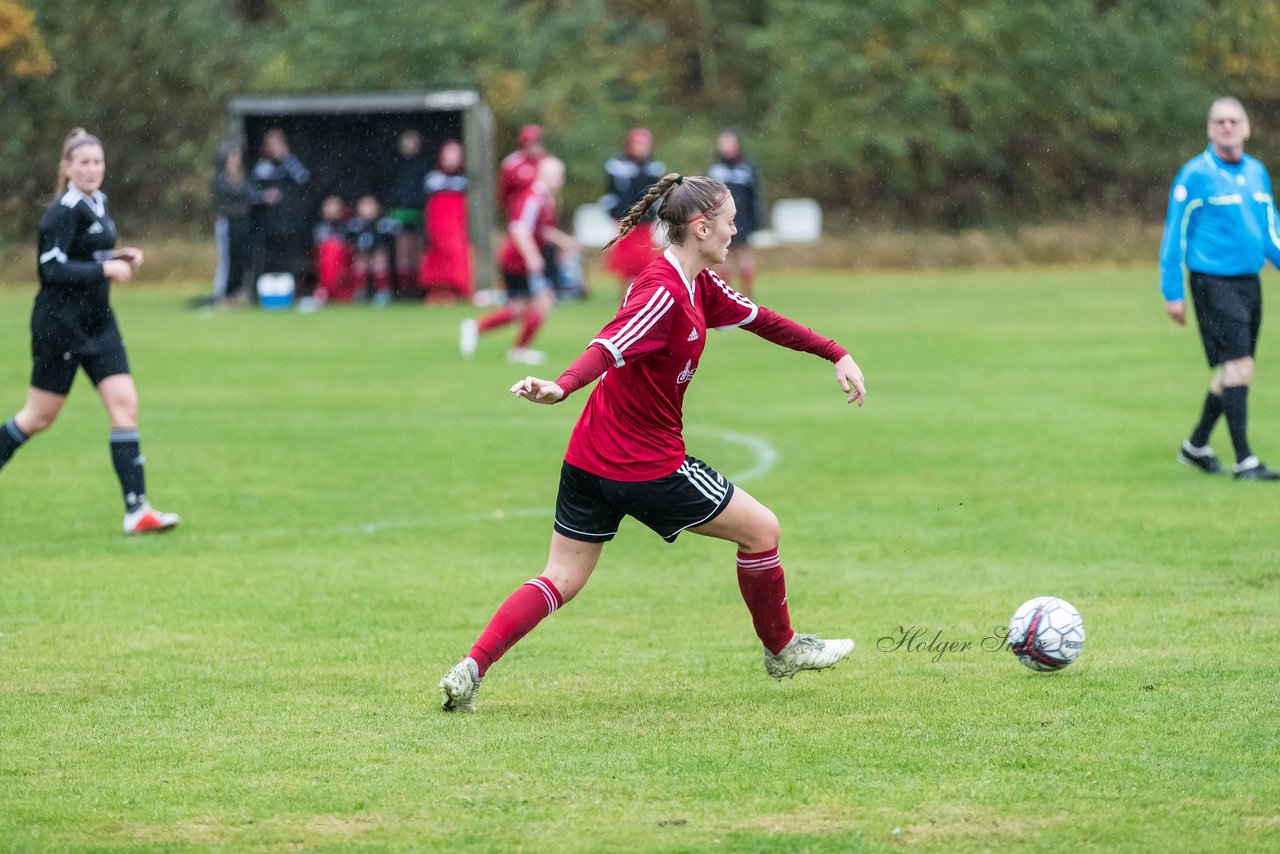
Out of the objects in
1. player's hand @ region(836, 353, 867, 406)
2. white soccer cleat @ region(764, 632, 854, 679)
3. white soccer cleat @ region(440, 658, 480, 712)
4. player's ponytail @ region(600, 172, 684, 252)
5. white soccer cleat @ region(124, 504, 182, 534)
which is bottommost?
white soccer cleat @ region(124, 504, 182, 534)

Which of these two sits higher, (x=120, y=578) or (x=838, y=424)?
(x=120, y=578)

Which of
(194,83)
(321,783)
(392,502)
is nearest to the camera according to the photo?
(321,783)

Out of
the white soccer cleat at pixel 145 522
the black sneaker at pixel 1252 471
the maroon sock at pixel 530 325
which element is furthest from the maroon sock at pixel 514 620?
the maroon sock at pixel 530 325

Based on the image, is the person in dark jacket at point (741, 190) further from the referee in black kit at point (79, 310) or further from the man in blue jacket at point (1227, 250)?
the referee in black kit at point (79, 310)

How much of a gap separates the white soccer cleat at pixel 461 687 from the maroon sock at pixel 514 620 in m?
0.06

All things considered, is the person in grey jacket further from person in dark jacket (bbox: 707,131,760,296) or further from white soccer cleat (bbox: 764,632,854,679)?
white soccer cleat (bbox: 764,632,854,679)

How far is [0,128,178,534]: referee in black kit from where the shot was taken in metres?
9.37

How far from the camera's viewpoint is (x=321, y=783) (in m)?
5.29

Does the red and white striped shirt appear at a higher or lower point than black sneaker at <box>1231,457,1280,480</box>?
higher

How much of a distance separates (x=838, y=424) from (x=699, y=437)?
1352mm

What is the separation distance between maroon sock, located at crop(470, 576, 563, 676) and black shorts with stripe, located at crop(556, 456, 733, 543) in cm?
23

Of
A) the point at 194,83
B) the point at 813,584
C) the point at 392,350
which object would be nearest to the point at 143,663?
the point at 813,584

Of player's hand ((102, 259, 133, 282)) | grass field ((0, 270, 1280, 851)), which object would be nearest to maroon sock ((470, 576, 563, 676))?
grass field ((0, 270, 1280, 851))

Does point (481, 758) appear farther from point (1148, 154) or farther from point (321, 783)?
point (1148, 154)
